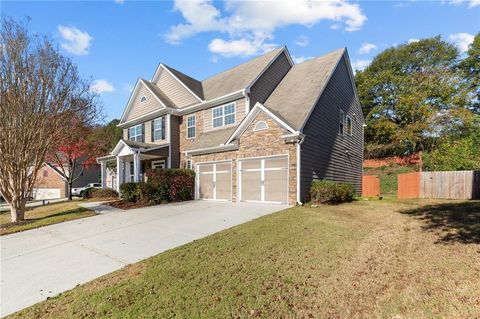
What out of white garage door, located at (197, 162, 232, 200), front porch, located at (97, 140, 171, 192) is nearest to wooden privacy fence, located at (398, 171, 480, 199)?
white garage door, located at (197, 162, 232, 200)

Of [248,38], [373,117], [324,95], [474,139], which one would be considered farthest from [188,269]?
[373,117]

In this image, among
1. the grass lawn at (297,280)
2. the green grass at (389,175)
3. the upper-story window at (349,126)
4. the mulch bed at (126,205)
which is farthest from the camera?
the green grass at (389,175)

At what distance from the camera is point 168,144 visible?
18531 mm

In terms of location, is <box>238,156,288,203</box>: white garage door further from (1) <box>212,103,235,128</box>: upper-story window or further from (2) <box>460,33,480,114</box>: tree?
(2) <box>460,33,480,114</box>: tree

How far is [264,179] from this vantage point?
13.0m

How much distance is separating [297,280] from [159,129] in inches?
691

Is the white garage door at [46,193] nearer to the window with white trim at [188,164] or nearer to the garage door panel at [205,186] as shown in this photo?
the window with white trim at [188,164]

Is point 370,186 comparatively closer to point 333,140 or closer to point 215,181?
point 333,140

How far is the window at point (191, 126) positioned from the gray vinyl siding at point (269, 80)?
16.1 ft

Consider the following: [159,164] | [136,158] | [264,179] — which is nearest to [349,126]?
[264,179]

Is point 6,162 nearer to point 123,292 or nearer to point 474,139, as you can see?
point 123,292

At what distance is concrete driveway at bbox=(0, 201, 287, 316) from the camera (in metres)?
4.71

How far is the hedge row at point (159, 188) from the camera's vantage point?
1415cm

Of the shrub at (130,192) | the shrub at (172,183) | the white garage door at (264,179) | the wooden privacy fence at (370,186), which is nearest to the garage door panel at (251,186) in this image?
the white garage door at (264,179)
